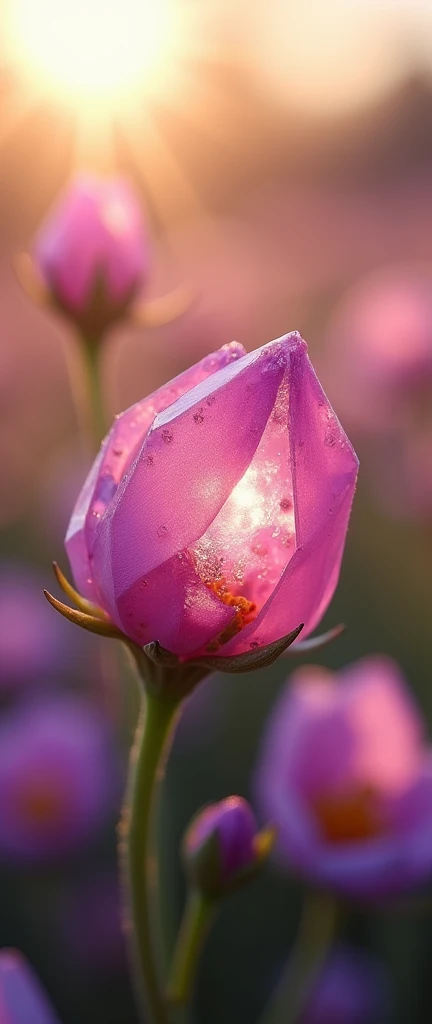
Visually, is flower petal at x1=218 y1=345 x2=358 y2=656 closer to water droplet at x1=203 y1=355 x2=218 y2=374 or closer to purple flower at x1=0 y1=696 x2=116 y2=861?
water droplet at x1=203 y1=355 x2=218 y2=374

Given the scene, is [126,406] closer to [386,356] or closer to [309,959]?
[386,356]

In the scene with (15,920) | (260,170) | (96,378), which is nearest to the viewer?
(96,378)

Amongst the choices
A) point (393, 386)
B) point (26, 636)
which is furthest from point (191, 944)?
point (393, 386)

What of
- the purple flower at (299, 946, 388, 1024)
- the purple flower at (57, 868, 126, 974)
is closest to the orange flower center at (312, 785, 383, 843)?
the purple flower at (299, 946, 388, 1024)

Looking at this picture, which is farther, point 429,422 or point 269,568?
point 429,422

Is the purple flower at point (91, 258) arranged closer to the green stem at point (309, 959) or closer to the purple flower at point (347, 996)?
the green stem at point (309, 959)

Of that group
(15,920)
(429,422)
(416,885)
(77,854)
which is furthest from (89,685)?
(416,885)

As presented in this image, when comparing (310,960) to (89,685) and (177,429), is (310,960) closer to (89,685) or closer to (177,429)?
(177,429)

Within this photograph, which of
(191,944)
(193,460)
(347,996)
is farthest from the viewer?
(347,996)
